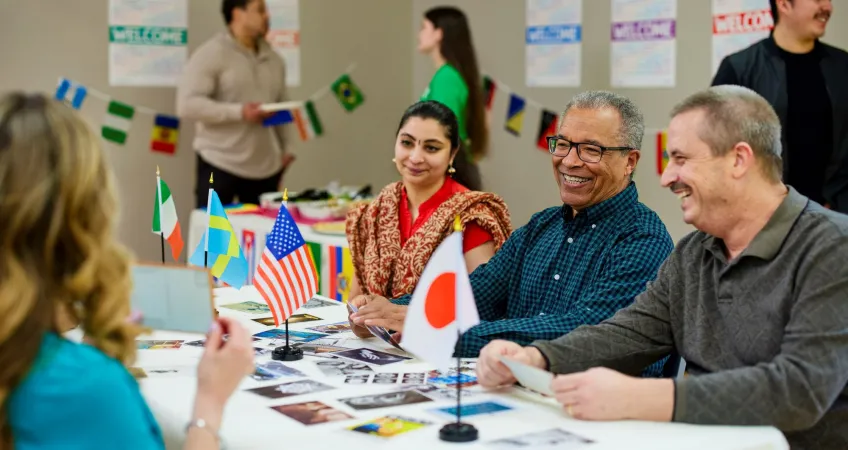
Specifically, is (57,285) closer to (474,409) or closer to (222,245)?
(474,409)

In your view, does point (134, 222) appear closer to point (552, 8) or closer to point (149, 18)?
point (149, 18)

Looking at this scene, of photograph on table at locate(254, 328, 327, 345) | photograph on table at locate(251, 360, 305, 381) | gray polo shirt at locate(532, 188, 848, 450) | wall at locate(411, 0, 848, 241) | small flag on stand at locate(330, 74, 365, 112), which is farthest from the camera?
small flag on stand at locate(330, 74, 365, 112)

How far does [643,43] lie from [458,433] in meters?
4.19

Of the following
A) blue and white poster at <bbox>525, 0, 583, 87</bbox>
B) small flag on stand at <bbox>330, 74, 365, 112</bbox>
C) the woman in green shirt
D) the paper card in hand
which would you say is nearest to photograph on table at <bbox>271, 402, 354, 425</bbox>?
the paper card in hand

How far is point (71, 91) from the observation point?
600cm

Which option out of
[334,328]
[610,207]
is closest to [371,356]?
[334,328]

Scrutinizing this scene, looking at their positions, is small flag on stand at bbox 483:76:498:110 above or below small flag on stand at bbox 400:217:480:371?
above

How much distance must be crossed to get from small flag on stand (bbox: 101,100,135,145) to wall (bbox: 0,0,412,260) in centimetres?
5

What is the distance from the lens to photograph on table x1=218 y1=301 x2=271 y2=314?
2.91 meters

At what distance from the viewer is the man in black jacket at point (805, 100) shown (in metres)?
3.85

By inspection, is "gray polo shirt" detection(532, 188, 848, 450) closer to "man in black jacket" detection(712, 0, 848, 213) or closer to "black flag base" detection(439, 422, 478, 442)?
"black flag base" detection(439, 422, 478, 442)

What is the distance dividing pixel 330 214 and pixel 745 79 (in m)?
1.84

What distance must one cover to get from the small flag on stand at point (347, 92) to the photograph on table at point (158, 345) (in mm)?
4593

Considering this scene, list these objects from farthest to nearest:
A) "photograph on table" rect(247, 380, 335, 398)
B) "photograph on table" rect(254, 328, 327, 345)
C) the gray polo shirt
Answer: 1. "photograph on table" rect(254, 328, 327, 345)
2. "photograph on table" rect(247, 380, 335, 398)
3. the gray polo shirt
